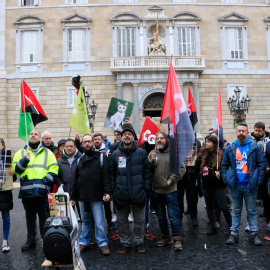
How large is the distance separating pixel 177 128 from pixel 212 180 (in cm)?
145

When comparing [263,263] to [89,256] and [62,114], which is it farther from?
[62,114]

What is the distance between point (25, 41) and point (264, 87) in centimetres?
1656

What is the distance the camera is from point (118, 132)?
741 centimetres

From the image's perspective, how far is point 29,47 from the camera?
19.7 meters

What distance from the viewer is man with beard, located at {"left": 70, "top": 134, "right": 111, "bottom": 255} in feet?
16.4

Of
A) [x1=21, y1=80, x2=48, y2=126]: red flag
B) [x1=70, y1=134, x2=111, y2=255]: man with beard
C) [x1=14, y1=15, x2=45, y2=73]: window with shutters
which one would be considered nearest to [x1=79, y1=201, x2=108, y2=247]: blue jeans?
[x1=70, y1=134, x2=111, y2=255]: man with beard

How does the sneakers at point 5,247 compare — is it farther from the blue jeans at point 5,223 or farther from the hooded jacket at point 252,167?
the hooded jacket at point 252,167

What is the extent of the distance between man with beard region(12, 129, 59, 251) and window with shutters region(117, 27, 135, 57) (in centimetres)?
1549

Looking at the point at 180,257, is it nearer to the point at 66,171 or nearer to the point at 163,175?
the point at 163,175

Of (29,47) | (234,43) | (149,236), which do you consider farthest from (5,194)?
(234,43)

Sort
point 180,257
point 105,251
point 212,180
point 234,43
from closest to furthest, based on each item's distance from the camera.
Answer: point 180,257, point 105,251, point 212,180, point 234,43

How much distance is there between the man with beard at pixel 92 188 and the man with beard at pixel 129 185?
6.9 inches

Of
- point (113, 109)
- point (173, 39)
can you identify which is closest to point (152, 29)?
point (173, 39)

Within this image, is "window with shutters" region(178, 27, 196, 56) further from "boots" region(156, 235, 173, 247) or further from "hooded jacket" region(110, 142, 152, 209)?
"boots" region(156, 235, 173, 247)
